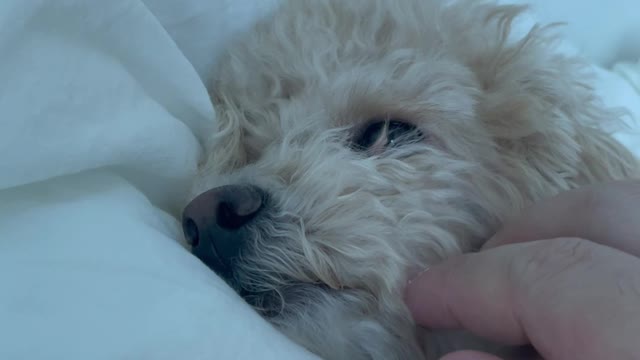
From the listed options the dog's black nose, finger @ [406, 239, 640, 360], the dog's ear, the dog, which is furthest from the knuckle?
the dog's ear

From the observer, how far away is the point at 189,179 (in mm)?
965

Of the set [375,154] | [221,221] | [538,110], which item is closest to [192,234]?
[221,221]

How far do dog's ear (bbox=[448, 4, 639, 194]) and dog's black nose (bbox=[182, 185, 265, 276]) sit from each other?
39 cm

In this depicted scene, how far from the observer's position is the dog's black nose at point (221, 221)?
86 centimetres

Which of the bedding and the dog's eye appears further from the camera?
Result: the dog's eye

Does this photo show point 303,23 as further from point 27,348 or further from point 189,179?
point 27,348

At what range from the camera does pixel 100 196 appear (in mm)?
756

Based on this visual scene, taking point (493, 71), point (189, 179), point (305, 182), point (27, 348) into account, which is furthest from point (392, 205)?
point (27, 348)

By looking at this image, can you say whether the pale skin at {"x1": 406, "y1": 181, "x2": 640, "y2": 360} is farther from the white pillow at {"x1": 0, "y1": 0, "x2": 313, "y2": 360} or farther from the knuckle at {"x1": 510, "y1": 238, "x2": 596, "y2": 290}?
the white pillow at {"x1": 0, "y1": 0, "x2": 313, "y2": 360}

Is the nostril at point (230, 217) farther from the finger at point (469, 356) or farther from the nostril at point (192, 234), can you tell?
the finger at point (469, 356)

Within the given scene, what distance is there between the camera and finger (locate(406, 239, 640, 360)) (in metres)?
0.59

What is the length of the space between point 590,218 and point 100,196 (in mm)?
452

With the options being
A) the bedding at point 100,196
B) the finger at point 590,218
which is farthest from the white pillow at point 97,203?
the finger at point 590,218

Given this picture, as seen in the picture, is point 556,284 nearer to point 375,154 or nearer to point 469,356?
point 469,356
